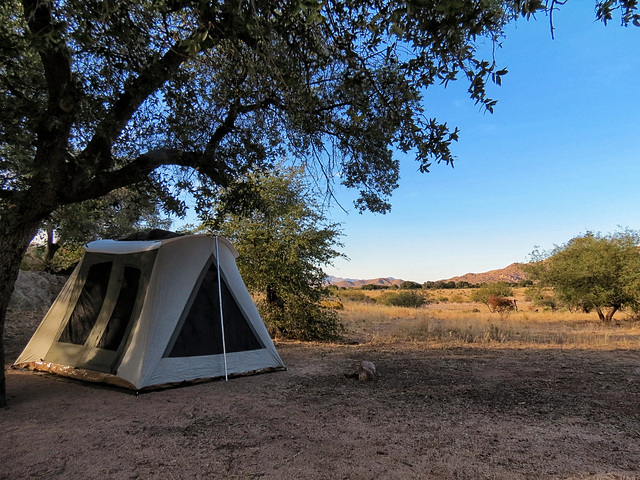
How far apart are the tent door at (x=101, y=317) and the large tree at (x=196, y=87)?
147 centimetres

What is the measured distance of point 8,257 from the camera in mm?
4586

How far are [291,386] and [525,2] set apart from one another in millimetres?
5240

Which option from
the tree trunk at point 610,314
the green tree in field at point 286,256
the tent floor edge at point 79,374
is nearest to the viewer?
the tent floor edge at point 79,374

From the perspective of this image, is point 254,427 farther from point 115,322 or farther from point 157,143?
point 157,143

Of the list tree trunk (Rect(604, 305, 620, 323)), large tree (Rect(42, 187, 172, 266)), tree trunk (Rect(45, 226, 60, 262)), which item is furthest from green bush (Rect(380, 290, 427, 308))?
tree trunk (Rect(45, 226, 60, 262))

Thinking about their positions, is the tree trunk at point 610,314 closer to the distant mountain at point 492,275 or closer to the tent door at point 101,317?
the tent door at point 101,317

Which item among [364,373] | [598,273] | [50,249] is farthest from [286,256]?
[598,273]

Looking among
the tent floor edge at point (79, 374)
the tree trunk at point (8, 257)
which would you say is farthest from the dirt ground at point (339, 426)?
the tree trunk at point (8, 257)

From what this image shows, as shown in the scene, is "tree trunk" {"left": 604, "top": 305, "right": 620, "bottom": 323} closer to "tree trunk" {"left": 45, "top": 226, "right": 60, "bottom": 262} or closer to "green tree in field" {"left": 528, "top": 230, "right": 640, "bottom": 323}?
"green tree in field" {"left": 528, "top": 230, "right": 640, "bottom": 323}

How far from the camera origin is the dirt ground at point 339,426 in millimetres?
3141

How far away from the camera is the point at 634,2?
90.2 inches

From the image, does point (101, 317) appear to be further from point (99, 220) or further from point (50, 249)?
point (50, 249)

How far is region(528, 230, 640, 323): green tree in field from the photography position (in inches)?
637

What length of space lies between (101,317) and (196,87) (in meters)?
3.94
